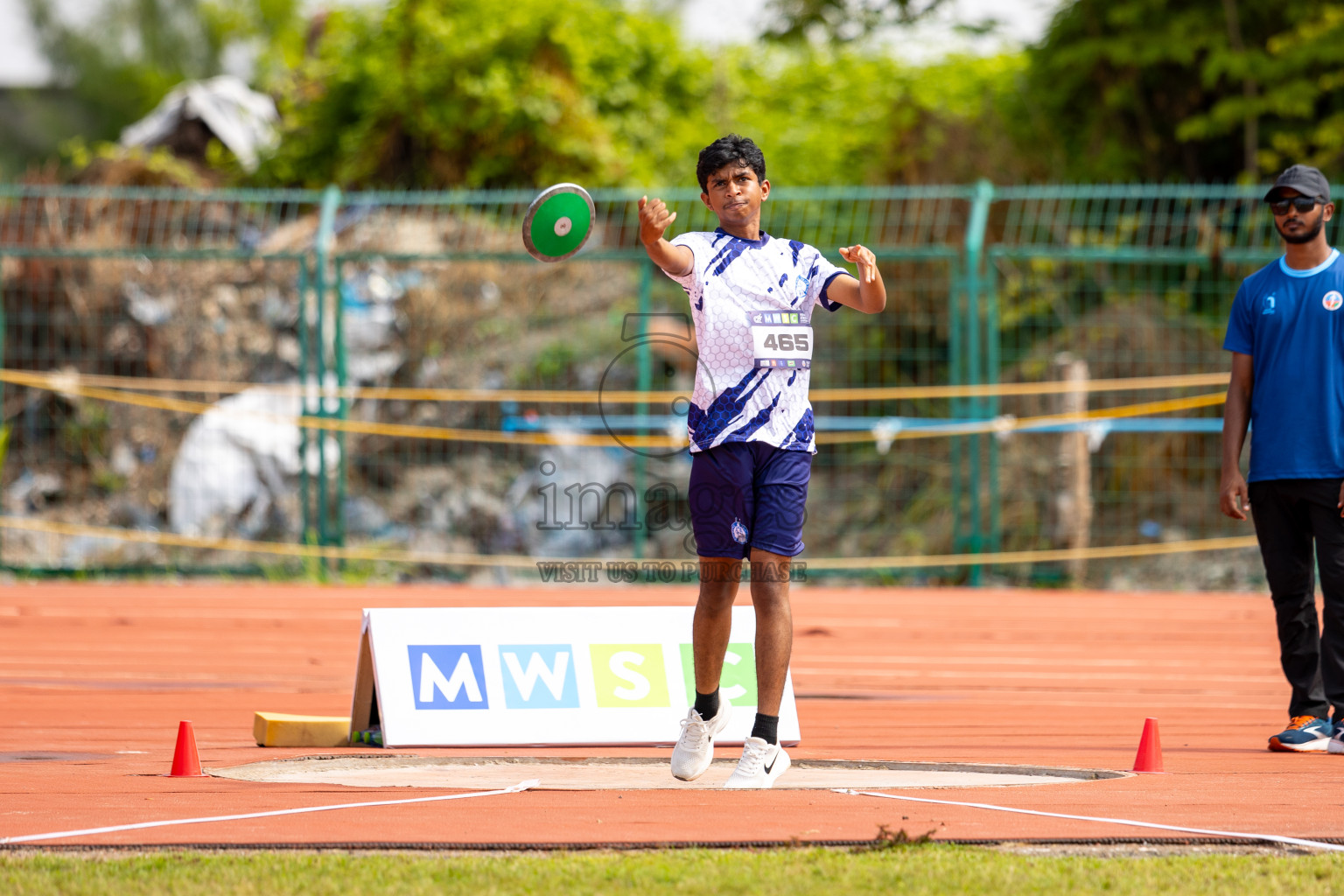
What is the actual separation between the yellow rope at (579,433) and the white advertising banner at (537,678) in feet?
24.0

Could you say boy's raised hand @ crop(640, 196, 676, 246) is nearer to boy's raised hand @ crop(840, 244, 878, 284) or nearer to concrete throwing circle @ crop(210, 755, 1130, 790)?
boy's raised hand @ crop(840, 244, 878, 284)

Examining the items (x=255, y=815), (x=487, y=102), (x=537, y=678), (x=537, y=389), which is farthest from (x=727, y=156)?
(x=487, y=102)

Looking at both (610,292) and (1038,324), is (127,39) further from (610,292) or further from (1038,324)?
(1038,324)

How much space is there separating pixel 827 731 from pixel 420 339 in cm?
966

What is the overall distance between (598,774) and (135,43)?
47.9 metres

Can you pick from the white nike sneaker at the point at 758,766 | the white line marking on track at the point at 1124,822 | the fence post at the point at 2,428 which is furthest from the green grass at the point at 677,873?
the fence post at the point at 2,428

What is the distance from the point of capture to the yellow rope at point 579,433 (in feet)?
42.3

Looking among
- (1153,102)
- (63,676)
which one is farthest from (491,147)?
(63,676)

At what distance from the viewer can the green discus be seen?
4.90 metres

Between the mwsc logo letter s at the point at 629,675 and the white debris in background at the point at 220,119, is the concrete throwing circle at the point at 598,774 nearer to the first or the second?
the mwsc logo letter s at the point at 629,675

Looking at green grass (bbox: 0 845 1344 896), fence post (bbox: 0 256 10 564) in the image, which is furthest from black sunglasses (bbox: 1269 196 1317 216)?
fence post (bbox: 0 256 10 564)

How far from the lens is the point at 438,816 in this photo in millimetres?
3936

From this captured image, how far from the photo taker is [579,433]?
13867 mm

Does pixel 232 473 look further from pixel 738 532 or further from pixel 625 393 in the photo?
pixel 738 532
